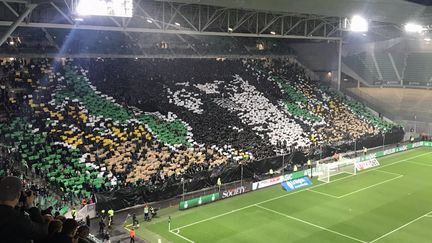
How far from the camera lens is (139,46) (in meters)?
46.0

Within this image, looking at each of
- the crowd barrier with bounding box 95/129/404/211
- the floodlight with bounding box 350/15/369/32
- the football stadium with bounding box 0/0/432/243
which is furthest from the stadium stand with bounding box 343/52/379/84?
the crowd barrier with bounding box 95/129/404/211

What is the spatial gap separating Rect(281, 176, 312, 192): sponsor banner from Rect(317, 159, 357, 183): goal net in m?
1.91

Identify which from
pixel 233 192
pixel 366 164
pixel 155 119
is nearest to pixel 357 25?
pixel 366 164

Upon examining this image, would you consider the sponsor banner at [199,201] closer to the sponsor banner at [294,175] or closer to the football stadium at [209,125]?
the football stadium at [209,125]

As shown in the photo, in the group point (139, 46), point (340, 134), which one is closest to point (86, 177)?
point (139, 46)

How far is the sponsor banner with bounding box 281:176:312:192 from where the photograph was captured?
3353 cm

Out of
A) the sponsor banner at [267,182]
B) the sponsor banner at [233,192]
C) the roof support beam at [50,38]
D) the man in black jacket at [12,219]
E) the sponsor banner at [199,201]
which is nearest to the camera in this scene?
the man in black jacket at [12,219]

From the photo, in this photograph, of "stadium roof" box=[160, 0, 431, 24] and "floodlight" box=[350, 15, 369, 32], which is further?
"floodlight" box=[350, 15, 369, 32]

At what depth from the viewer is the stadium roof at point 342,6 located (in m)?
23.7

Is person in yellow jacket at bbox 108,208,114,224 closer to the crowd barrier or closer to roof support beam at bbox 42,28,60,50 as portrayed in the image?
the crowd barrier

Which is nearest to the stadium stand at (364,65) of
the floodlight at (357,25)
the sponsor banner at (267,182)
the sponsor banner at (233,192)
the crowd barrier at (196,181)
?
the floodlight at (357,25)

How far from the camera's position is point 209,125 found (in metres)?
40.6

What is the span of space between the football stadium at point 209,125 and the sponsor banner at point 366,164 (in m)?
0.23

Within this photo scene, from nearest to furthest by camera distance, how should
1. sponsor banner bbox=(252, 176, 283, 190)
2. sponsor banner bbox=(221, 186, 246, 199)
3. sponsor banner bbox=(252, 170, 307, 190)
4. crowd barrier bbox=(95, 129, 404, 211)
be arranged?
crowd barrier bbox=(95, 129, 404, 211)
sponsor banner bbox=(221, 186, 246, 199)
sponsor banner bbox=(252, 176, 283, 190)
sponsor banner bbox=(252, 170, 307, 190)
